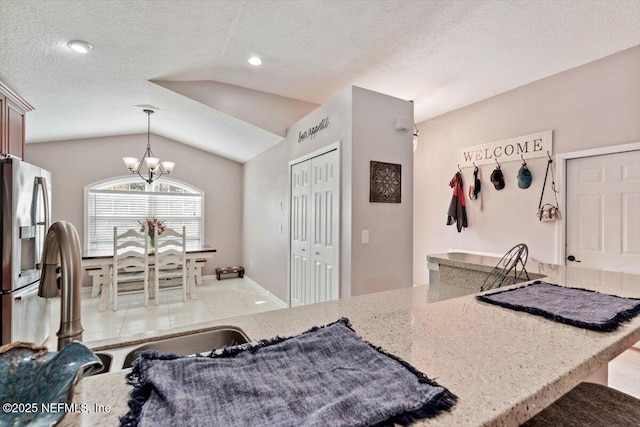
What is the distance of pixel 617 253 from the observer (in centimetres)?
279

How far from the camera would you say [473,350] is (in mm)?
727

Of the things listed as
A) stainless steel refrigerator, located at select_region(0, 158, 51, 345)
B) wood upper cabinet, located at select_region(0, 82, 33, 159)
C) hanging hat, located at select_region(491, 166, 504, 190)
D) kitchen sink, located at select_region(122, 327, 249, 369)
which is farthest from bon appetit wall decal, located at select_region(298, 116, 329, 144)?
wood upper cabinet, located at select_region(0, 82, 33, 159)

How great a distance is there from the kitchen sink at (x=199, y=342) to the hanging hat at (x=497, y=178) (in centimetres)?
376

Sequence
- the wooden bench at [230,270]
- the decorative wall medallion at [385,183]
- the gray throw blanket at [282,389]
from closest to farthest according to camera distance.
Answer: the gray throw blanket at [282,389]
the decorative wall medallion at [385,183]
the wooden bench at [230,270]

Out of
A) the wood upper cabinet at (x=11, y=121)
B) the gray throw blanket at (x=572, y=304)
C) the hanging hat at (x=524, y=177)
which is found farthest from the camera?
the hanging hat at (x=524, y=177)

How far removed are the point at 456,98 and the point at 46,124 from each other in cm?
548

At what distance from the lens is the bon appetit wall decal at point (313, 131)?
318 centimetres

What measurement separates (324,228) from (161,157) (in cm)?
423

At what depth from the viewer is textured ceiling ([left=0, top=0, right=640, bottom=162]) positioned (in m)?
2.14

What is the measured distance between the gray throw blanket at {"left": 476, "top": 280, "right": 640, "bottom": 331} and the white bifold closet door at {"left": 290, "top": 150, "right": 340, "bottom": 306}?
184 centimetres

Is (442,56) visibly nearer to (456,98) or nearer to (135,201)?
(456,98)

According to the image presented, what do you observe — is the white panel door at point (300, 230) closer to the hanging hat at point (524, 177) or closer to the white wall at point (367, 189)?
the white wall at point (367, 189)

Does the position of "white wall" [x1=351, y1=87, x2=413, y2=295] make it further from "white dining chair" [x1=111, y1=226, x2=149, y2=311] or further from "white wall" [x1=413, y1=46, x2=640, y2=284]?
"white dining chair" [x1=111, y1=226, x2=149, y2=311]

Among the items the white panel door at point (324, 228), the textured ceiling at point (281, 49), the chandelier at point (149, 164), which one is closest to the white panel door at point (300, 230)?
the white panel door at point (324, 228)
